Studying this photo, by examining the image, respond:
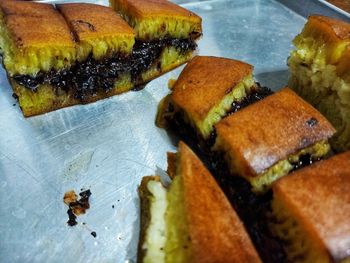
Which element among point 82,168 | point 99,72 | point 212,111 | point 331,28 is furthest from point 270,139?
point 99,72

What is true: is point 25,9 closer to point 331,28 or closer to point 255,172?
point 255,172

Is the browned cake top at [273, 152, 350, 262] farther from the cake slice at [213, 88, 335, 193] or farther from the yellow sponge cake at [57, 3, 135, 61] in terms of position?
the yellow sponge cake at [57, 3, 135, 61]

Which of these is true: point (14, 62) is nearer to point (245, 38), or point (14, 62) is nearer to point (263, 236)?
point (263, 236)

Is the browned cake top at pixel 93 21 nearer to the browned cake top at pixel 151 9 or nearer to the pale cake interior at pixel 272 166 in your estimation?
the browned cake top at pixel 151 9

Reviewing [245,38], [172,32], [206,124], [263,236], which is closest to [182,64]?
[172,32]

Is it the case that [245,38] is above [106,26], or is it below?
below

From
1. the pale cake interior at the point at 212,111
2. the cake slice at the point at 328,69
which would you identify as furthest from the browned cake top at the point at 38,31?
the cake slice at the point at 328,69
